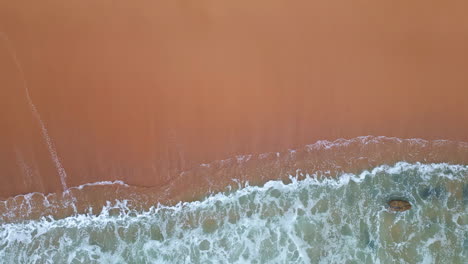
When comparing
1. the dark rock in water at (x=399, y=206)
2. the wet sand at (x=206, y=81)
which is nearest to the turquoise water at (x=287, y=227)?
the dark rock in water at (x=399, y=206)

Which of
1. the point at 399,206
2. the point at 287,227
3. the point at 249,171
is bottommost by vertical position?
the point at 287,227

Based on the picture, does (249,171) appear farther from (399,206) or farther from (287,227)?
(399,206)

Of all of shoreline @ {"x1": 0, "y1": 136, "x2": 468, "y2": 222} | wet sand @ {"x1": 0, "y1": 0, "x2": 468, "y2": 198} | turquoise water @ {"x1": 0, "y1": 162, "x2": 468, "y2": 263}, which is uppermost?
wet sand @ {"x1": 0, "y1": 0, "x2": 468, "y2": 198}

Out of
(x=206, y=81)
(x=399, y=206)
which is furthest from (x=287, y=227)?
(x=206, y=81)

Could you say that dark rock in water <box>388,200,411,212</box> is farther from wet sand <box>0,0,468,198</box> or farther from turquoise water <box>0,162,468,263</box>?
wet sand <box>0,0,468,198</box>

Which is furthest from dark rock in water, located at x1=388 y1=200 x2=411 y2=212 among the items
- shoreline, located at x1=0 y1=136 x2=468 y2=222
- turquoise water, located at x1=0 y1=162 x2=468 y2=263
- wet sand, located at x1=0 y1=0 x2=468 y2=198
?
wet sand, located at x1=0 y1=0 x2=468 y2=198

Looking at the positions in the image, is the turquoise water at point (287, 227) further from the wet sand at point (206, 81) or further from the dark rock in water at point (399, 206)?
the wet sand at point (206, 81)
